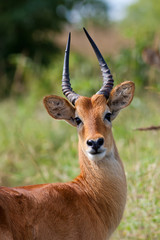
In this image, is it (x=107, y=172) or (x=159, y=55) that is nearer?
(x=107, y=172)

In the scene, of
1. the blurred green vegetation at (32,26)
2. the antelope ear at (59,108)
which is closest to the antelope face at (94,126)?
the antelope ear at (59,108)

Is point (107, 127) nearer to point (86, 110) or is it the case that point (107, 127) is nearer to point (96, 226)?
point (86, 110)

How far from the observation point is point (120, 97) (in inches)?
214

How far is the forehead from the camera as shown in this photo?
5164 millimetres

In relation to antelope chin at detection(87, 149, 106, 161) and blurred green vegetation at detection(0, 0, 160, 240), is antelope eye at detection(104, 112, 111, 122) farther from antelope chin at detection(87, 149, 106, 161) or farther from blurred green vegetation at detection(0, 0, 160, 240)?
blurred green vegetation at detection(0, 0, 160, 240)

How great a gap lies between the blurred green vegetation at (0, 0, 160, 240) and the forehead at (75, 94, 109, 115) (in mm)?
916

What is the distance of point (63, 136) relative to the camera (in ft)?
32.3

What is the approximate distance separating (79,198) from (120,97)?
53.2 inches

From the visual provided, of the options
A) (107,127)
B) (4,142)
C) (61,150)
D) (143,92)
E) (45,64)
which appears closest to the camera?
(107,127)

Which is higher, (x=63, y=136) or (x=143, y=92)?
(x=143, y=92)

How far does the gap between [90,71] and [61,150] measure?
13.0 ft

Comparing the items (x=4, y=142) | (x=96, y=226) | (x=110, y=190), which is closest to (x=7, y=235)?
(x=96, y=226)

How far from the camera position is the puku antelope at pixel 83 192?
4348 millimetres

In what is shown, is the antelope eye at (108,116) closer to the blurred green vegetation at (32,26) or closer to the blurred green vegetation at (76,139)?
the blurred green vegetation at (76,139)
